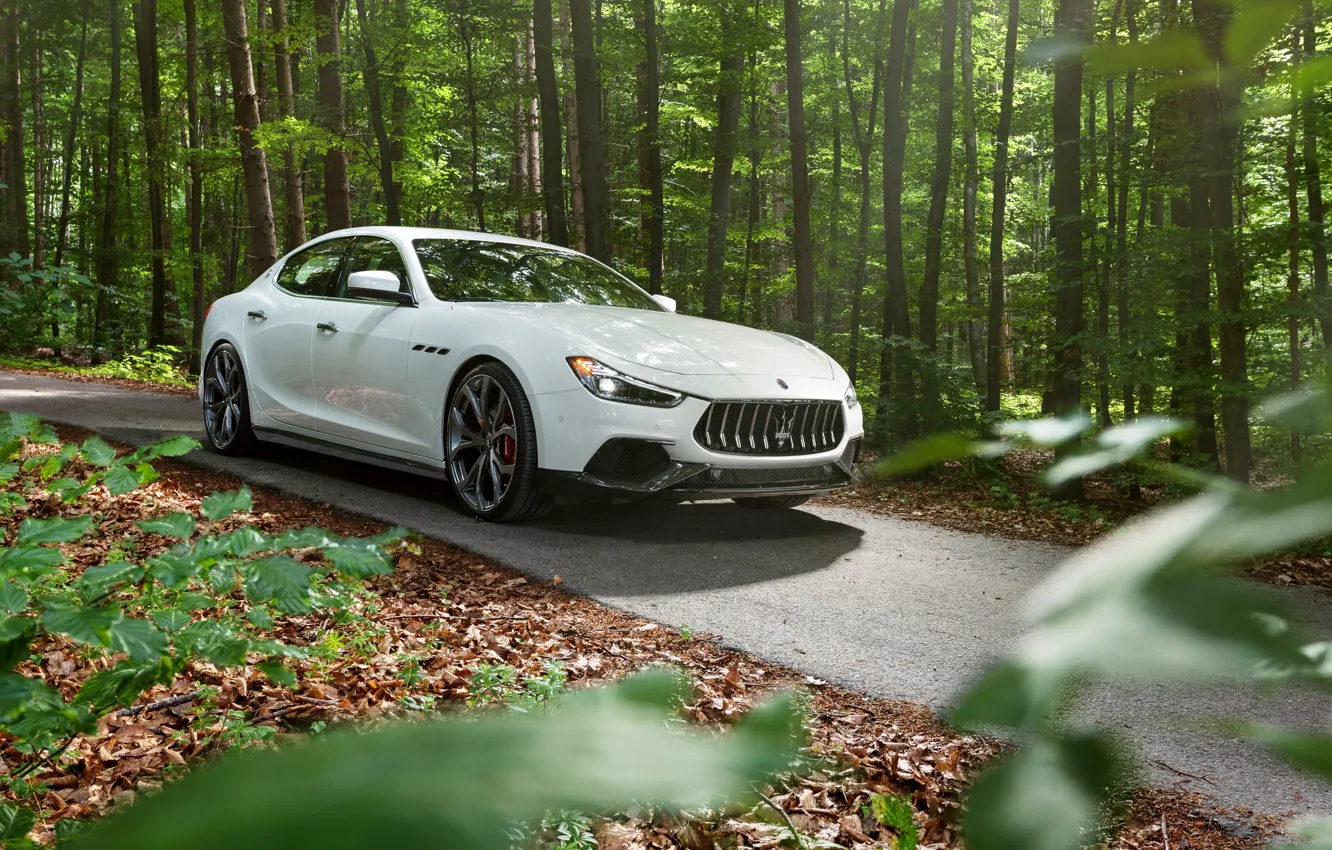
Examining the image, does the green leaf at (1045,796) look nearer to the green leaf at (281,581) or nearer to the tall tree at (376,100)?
the green leaf at (281,581)

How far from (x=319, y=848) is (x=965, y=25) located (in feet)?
87.6

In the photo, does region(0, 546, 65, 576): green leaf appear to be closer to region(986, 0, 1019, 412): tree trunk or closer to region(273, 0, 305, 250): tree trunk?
region(986, 0, 1019, 412): tree trunk

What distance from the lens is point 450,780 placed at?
0.29 m

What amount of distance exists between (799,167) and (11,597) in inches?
569

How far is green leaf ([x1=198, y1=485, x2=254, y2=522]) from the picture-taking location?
2.02 meters

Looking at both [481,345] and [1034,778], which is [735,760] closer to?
Result: [1034,778]

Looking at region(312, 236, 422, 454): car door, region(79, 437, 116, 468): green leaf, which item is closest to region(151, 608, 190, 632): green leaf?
region(79, 437, 116, 468): green leaf

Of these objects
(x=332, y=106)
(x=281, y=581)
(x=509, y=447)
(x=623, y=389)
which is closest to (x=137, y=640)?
(x=281, y=581)

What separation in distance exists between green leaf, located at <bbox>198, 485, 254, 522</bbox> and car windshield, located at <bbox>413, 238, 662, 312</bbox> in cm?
406

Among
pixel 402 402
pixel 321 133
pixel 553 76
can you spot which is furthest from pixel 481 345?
pixel 553 76

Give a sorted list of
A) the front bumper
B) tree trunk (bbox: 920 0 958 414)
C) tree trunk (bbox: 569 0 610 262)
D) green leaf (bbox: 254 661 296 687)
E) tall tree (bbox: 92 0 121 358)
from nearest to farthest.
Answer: green leaf (bbox: 254 661 296 687)
the front bumper
tree trunk (bbox: 569 0 610 262)
tree trunk (bbox: 920 0 958 414)
tall tree (bbox: 92 0 121 358)

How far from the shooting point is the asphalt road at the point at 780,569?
12.8ft

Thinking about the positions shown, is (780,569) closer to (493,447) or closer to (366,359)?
(493,447)

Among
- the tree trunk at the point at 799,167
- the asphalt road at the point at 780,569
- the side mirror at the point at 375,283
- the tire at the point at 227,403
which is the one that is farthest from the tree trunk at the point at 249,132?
the side mirror at the point at 375,283
